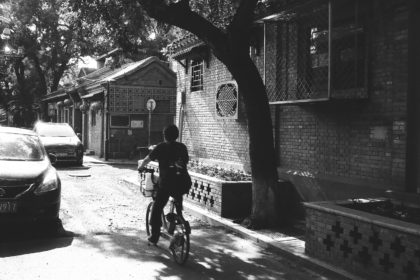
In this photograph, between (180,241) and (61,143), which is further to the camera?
(61,143)

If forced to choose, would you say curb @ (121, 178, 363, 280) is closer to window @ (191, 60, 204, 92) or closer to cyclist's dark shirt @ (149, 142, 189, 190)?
cyclist's dark shirt @ (149, 142, 189, 190)

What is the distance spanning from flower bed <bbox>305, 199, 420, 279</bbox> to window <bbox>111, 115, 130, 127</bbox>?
18.6m

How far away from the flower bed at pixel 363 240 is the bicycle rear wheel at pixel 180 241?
1.63 meters

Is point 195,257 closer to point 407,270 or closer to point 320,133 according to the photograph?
point 407,270

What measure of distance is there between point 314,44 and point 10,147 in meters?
5.73

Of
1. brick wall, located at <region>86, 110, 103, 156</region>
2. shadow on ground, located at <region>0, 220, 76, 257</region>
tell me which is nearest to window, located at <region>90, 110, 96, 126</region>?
brick wall, located at <region>86, 110, 103, 156</region>

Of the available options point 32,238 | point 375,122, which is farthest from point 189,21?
point 32,238

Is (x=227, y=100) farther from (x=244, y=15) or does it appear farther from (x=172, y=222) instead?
(x=172, y=222)

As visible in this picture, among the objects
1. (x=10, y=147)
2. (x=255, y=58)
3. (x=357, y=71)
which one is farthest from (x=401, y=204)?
(x=10, y=147)

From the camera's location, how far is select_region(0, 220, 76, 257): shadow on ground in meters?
6.21

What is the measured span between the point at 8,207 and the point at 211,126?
667 centimetres

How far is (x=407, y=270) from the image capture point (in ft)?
15.5

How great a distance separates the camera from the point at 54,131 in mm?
19484

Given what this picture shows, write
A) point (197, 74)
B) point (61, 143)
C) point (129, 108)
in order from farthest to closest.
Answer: point (129, 108) → point (61, 143) → point (197, 74)
